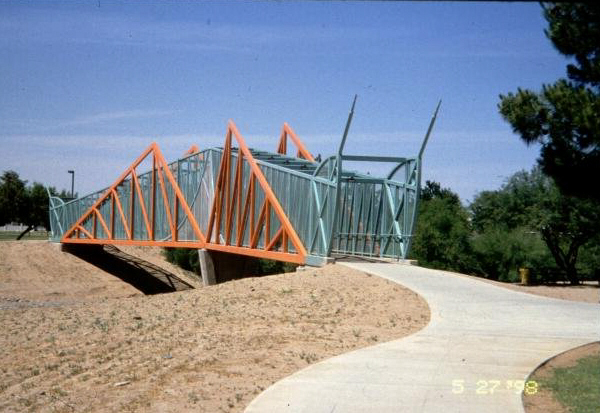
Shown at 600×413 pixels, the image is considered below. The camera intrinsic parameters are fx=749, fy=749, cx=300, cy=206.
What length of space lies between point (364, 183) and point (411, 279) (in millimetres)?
10454

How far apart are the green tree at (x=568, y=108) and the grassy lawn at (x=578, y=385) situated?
11.5 ft

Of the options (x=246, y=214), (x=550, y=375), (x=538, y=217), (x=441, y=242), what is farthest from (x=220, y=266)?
(x=550, y=375)

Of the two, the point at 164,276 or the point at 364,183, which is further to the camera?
the point at 164,276

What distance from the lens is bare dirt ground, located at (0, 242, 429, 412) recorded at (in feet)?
35.2

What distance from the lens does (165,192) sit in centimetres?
4669

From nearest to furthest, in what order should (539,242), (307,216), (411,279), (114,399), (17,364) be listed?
(114,399) < (17,364) < (411,279) < (307,216) < (539,242)

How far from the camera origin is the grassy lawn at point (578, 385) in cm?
873

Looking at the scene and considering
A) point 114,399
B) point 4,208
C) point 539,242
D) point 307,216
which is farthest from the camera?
point 4,208

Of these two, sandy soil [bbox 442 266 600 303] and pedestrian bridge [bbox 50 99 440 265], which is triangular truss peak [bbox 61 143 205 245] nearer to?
pedestrian bridge [bbox 50 99 440 265]

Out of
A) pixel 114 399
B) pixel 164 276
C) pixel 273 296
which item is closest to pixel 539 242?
pixel 164 276

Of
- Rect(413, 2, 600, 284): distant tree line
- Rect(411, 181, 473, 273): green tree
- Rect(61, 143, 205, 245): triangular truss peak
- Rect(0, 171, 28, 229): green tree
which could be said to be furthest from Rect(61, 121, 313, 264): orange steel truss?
Rect(0, 171, 28, 229): green tree

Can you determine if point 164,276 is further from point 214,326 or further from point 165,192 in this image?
point 214,326

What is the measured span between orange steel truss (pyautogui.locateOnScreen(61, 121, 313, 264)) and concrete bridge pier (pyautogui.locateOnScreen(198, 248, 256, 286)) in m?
0.68

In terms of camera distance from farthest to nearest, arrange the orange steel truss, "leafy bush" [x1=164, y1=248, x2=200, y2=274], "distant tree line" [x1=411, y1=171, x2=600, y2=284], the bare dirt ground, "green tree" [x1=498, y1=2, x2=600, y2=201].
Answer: "leafy bush" [x1=164, y1=248, x2=200, y2=274], "distant tree line" [x1=411, y1=171, x2=600, y2=284], the orange steel truss, "green tree" [x1=498, y1=2, x2=600, y2=201], the bare dirt ground
